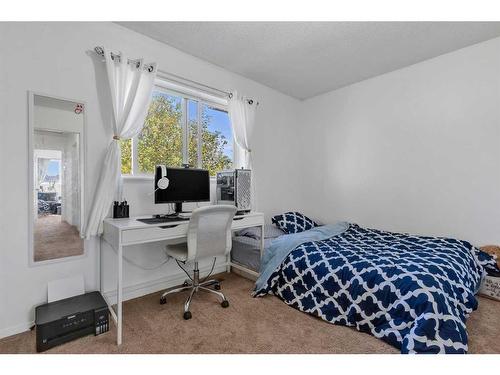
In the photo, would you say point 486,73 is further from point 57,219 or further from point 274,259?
point 57,219

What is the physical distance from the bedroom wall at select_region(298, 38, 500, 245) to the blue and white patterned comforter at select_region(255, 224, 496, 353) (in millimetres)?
474

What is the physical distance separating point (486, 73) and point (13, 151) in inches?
167

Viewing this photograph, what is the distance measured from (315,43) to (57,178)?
2655 millimetres

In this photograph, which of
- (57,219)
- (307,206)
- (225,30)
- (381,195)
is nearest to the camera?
(57,219)

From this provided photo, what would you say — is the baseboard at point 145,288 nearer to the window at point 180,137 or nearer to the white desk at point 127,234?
the white desk at point 127,234

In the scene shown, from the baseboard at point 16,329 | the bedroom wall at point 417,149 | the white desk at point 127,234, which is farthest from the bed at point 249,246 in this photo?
the baseboard at point 16,329

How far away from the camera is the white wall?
1760 mm

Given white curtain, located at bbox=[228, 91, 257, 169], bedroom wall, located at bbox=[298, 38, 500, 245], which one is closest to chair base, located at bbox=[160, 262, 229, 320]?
white curtain, located at bbox=[228, 91, 257, 169]

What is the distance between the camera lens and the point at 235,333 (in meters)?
1.82

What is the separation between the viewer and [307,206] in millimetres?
4137

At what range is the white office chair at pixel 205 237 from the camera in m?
2.07

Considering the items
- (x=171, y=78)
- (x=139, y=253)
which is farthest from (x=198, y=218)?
(x=171, y=78)

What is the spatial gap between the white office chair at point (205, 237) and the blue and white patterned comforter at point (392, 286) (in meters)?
0.59

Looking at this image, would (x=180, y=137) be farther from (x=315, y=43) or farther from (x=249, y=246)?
(x=315, y=43)
